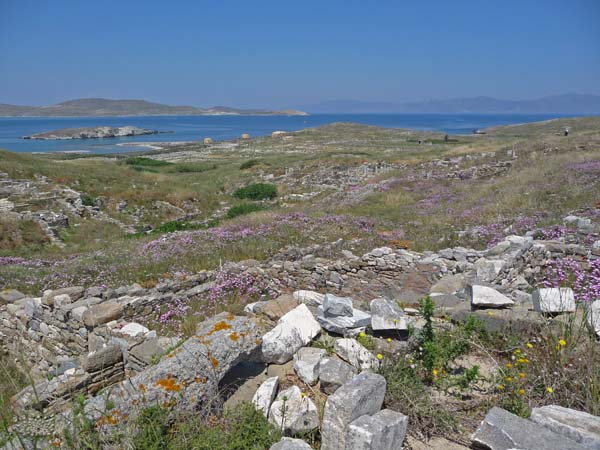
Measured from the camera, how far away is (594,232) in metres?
9.87

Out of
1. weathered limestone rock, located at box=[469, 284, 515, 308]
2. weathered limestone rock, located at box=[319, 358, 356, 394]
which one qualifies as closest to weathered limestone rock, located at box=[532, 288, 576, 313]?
weathered limestone rock, located at box=[469, 284, 515, 308]

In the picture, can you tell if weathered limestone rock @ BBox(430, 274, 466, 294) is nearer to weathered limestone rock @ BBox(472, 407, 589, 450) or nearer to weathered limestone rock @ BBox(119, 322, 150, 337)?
weathered limestone rock @ BBox(472, 407, 589, 450)

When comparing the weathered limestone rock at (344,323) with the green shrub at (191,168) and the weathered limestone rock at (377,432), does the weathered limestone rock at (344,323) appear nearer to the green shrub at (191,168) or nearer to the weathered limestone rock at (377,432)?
the weathered limestone rock at (377,432)

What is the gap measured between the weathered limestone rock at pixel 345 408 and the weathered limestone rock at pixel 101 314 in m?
5.63

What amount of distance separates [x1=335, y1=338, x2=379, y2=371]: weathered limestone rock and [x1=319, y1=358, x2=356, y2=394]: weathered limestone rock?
180mm

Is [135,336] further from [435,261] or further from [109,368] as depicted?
[435,261]

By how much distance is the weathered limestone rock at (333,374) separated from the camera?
376 centimetres

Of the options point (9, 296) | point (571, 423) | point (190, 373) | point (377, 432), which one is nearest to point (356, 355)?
point (377, 432)

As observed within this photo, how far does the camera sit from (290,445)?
3.01m

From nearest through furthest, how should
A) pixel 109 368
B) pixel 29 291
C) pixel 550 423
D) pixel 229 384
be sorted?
pixel 550 423
pixel 229 384
pixel 109 368
pixel 29 291

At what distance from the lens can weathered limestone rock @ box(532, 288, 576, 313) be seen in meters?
4.97

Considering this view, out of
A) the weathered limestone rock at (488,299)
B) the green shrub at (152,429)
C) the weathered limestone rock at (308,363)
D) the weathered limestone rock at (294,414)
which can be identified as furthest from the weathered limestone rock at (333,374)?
the weathered limestone rock at (488,299)

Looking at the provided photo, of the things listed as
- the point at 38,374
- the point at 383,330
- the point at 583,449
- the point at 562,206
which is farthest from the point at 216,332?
the point at 562,206

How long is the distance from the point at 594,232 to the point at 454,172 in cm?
1689
